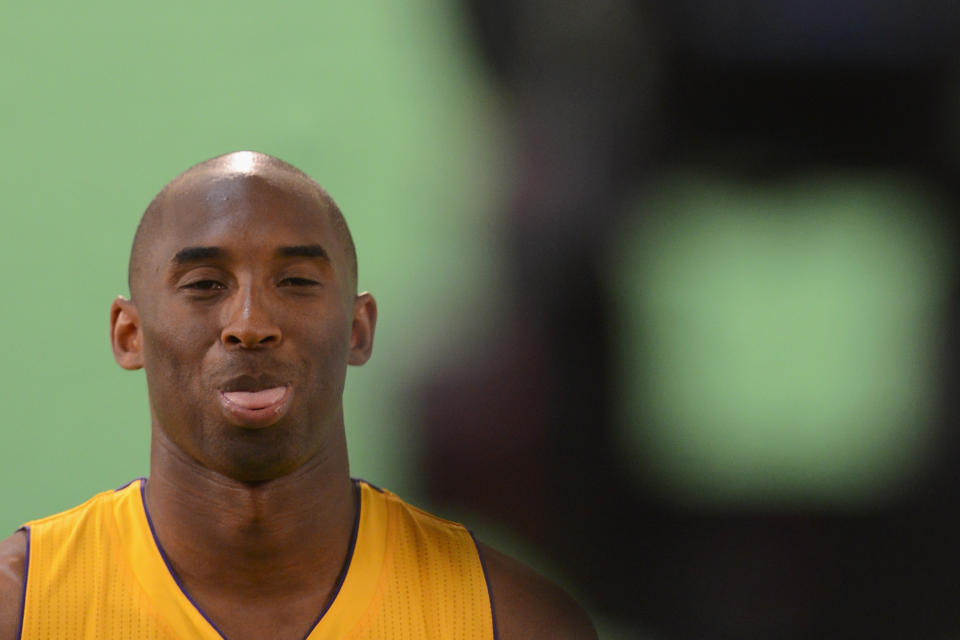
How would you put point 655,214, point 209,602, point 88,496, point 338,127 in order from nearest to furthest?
1. point 655,214
2. point 338,127
3. point 209,602
4. point 88,496

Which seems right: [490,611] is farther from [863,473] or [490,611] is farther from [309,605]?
[863,473]

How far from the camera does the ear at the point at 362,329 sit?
2.46 feet

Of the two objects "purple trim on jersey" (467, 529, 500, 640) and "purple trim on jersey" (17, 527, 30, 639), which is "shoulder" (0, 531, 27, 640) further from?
"purple trim on jersey" (467, 529, 500, 640)

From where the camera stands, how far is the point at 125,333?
A: 0.73m

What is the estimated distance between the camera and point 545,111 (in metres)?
0.32

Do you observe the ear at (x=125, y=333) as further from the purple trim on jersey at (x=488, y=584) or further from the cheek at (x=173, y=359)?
the purple trim on jersey at (x=488, y=584)

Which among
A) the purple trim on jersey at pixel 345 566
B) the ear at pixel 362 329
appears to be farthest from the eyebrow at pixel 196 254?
the purple trim on jersey at pixel 345 566

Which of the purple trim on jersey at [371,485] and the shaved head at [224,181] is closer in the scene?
the shaved head at [224,181]

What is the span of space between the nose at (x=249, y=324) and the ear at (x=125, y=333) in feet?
0.35

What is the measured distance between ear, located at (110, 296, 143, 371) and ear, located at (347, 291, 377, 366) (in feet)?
0.47

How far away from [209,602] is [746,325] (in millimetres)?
508

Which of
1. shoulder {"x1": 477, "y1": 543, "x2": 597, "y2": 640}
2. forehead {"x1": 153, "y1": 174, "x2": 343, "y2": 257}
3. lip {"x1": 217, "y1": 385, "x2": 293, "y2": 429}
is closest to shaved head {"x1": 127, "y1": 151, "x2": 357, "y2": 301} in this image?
forehead {"x1": 153, "y1": 174, "x2": 343, "y2": 257}

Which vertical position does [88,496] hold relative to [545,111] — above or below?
below

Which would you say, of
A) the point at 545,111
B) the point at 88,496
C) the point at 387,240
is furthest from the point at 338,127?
the point at 88,496
